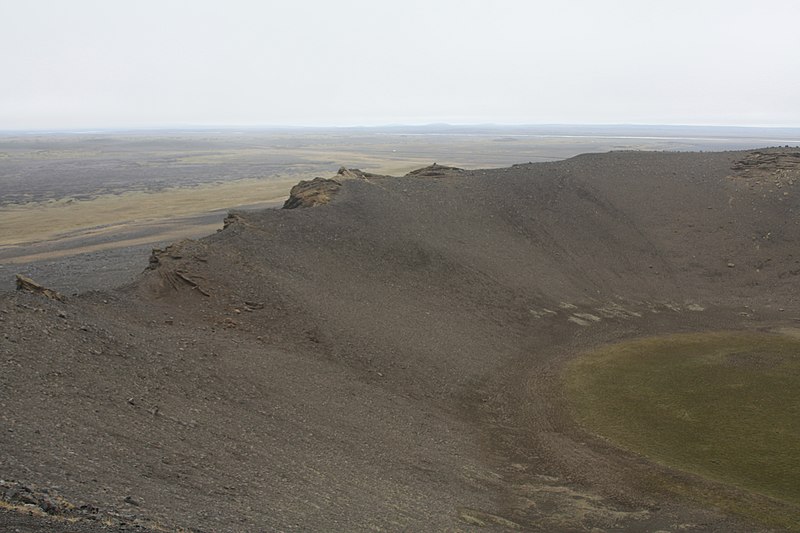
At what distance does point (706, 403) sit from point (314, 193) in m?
34.7

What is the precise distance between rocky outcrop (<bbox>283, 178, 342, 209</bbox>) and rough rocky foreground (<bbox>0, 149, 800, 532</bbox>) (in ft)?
1.24

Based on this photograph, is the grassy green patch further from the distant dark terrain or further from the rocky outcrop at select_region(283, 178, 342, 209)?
the distant dark terrain

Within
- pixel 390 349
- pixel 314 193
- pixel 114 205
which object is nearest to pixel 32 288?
pixel 390 349

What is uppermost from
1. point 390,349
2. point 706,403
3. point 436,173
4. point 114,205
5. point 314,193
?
point 436,173

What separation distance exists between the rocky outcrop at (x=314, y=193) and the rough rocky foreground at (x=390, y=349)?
38 centimetres

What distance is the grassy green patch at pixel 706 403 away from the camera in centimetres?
2505

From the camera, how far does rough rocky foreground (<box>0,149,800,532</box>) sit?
59.2ft

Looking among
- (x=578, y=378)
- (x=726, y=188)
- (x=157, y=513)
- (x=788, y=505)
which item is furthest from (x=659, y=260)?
(x=157, y=513)

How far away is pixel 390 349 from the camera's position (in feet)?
114

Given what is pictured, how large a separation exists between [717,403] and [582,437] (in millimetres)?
7953

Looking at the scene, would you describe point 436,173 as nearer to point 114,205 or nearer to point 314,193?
point 314,193

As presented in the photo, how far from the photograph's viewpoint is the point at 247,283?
37.4m

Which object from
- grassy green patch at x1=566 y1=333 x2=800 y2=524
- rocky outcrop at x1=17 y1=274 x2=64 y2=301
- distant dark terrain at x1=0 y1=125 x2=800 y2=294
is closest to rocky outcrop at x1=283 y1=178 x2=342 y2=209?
distant dark terrain at x1=0 y1=125 x2=800 y2=294

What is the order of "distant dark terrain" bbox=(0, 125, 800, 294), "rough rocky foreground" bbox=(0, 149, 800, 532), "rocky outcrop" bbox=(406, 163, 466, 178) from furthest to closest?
"rocky outcrop" bbox=(406, 163, 466, 178) < "distant dark terrain" bbox=(0, 125, 800, 294) < "rough rocky foreground" bbox=(0, 149, 800, 532)
